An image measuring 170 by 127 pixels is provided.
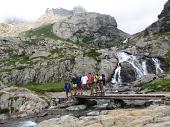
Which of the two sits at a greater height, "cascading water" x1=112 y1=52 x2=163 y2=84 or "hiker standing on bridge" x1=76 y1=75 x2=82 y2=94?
"cascading water" x1=112 y1=52 x2=163 y2=84

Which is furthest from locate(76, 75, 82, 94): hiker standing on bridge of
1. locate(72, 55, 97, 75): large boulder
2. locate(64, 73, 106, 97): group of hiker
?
locate(72, 55, 97, 75): large boulder

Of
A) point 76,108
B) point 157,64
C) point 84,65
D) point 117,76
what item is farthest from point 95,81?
point 84,65

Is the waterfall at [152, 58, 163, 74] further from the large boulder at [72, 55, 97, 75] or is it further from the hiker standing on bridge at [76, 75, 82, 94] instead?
the hiker standing on bridge at [76, 75, 82, 94]

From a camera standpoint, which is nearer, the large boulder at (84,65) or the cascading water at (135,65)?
the cascading water at (135,65)

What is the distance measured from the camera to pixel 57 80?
13688 centimetres

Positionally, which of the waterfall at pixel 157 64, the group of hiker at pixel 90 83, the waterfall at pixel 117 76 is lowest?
the group of hiker at pixel 90 83

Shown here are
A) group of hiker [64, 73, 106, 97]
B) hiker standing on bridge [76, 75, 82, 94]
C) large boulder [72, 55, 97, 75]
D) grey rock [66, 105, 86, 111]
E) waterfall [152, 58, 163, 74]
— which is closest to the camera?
group of hiker [64, 73, 106, 97]

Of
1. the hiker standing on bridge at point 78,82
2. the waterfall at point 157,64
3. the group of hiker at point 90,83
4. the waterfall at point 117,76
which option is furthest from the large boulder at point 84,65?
the group of hiker at point 90,83

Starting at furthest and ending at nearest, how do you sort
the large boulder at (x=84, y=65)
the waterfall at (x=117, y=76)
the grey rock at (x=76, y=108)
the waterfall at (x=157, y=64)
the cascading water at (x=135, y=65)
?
the large boulder at (x=84, y=65)
the waterfall at (x=157, y=64)
the cascading water at (x=135, y=65)
the waterfall at (x=117, y=76)
the grey rock at (x=76, y=108)

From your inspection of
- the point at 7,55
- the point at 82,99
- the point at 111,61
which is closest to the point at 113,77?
the point at 111,61

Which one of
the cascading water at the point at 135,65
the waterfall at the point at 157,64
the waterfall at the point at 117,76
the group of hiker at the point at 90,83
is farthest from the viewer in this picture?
the waterfall at the point at 157,64

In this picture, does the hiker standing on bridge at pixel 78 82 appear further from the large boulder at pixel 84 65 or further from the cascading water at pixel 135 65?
the large boulder at pixel 84 65

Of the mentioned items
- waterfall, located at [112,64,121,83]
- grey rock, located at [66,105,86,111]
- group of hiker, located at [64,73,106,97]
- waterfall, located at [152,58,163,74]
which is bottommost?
grey rock, located at [66,105,86,111]

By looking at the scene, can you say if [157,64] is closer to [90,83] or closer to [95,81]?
[90,83]
